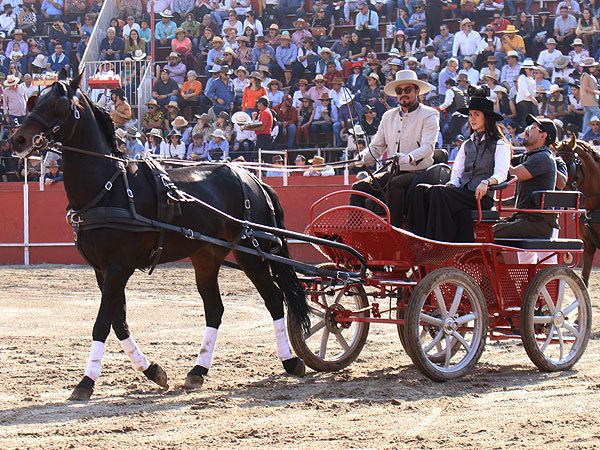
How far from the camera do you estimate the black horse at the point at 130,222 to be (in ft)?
18.3

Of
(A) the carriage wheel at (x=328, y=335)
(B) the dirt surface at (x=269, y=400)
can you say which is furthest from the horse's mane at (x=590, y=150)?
(A) the carriage wheel at (x=328, y=335)

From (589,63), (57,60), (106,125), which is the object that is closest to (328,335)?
(106,125)

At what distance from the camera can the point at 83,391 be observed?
17.8ft

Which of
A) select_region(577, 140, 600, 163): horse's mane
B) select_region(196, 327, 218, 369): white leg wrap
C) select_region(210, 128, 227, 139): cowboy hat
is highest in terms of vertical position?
select_region(210, 128, 227, 139): cowboy hat

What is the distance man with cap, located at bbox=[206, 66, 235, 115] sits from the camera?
17.6m

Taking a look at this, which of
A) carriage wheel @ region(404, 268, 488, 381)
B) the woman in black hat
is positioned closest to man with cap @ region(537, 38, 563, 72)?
the woman in black hat

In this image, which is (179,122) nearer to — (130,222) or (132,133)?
(132,133)

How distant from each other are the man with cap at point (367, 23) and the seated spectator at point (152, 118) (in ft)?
15.4

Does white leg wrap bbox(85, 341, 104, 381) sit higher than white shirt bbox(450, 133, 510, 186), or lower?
lower

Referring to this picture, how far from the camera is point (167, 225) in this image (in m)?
5.86

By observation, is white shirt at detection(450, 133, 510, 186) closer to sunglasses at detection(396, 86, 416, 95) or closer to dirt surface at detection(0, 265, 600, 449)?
sunglasses at detection(396, 86, 416, 95)

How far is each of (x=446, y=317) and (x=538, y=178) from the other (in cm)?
148

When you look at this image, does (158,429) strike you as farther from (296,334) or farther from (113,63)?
(113,63)

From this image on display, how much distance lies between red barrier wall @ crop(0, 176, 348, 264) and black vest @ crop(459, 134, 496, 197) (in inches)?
318
